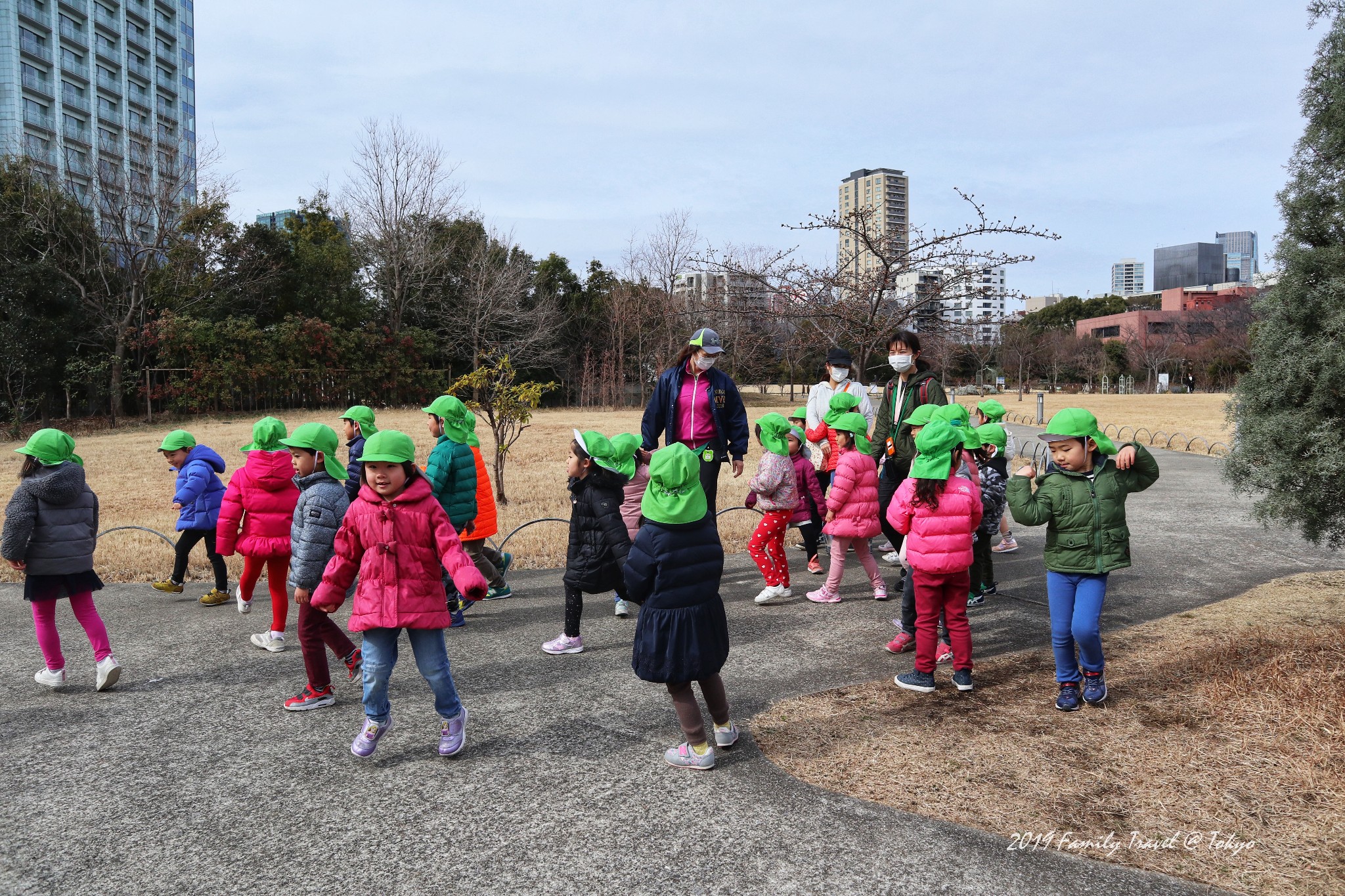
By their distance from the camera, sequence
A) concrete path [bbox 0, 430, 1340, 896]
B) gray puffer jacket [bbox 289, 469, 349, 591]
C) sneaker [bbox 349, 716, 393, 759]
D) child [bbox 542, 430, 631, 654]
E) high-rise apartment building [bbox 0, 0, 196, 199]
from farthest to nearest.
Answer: high-rise apartment building [bbox 0, 0, 196, 199] < child [bbox 542, 430, 631, 654] < gray puffer jacket [bbox 289, 469, 349, 591] < sneaker [bbox 349, 716, 393, 759] < concrete path [bbox 0, 430, 1340, 896]

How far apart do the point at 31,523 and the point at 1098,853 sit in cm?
521

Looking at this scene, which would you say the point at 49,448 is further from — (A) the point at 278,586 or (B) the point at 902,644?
(B) the point at 902,644

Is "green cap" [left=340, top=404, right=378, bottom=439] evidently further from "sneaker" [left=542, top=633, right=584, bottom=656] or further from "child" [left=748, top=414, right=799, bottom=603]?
"child" [left=748, top=414, right=799, bottom=603]

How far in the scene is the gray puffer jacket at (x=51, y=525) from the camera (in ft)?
14.3

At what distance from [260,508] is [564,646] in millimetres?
2062

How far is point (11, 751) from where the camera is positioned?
3799 millimetres

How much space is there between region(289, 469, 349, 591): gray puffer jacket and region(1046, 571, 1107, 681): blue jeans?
3.63 metres

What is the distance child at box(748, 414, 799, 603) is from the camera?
20.5 ft

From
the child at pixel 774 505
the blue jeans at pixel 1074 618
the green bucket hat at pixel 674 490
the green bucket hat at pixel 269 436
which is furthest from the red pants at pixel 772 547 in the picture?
the green bucket hat at pixel 269 436

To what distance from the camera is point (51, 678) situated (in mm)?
4570

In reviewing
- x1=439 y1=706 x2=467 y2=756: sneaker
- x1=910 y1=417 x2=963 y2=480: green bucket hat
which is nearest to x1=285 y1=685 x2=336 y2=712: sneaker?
x1=439 y1=706 x2=467 y2=756: sneaker

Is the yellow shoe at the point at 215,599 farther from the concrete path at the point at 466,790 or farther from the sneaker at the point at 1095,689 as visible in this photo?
the sneaker at the point at 1095,689

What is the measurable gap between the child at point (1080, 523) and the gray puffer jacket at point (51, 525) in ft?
16.2

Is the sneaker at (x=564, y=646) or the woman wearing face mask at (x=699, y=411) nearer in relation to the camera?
the sneaker at (x=564, y=646)
